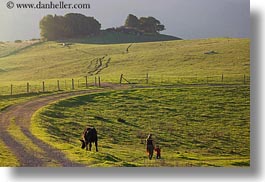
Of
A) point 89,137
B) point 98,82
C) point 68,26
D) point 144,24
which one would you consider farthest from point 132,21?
point 89,137

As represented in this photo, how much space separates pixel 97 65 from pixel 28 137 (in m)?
2.12

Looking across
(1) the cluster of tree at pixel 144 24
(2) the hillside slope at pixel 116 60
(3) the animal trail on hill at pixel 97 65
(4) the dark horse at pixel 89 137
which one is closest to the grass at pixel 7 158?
(4) the dark horse at pixel 89 137

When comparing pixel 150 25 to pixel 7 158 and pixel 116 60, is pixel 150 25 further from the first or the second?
pixel 7 158

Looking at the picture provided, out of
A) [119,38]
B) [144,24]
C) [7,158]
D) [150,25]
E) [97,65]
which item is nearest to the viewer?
[7,158]

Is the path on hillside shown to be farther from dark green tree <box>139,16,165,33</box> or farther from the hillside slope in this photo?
dark green tree <box>139,16,165,33</box>

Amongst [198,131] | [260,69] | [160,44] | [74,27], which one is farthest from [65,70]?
[260,69]

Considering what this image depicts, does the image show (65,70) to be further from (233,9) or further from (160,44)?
(233,9)

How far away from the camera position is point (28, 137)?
48.8 feet

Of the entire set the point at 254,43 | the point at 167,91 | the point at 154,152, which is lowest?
the point at 154,152

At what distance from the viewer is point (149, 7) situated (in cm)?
1496

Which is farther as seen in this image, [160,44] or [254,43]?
[160,44]

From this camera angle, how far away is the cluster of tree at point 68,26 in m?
15.0

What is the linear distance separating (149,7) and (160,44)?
102 centimetres

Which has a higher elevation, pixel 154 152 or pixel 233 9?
pixel 233 9
